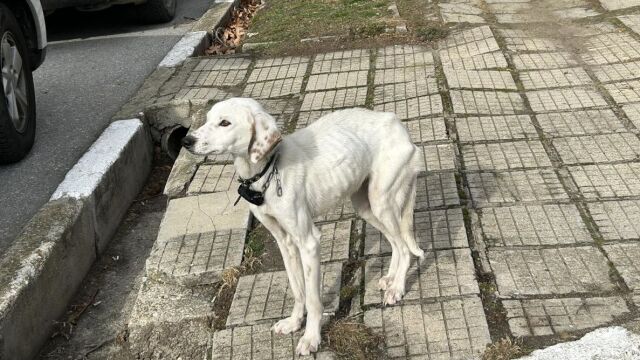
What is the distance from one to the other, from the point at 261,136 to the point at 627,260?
6.36ft

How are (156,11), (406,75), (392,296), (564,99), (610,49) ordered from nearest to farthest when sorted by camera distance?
(392,296) < (564,99) < (406,75) < (610,49) < (156,11)

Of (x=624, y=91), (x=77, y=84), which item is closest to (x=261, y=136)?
(x=624, y=91)

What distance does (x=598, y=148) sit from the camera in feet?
15.0

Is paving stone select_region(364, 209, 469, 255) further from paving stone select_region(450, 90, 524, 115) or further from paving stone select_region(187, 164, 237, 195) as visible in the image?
paving stone select_region(450, 90, 524, 115)

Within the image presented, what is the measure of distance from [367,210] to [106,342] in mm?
1584

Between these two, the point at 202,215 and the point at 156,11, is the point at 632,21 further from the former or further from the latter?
the point at 156,11

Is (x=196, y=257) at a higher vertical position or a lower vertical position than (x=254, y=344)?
lower

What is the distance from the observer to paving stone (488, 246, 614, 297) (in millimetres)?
3287

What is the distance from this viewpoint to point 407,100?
5.56 m

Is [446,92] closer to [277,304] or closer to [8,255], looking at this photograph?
[277,304]

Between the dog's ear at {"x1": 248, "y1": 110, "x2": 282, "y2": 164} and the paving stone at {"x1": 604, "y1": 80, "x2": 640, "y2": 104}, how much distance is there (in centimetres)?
344

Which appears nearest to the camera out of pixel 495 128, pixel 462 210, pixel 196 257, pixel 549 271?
pixel 549 271

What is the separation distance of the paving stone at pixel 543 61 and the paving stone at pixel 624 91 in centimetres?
59

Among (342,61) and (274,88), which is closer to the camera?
(274,88)
